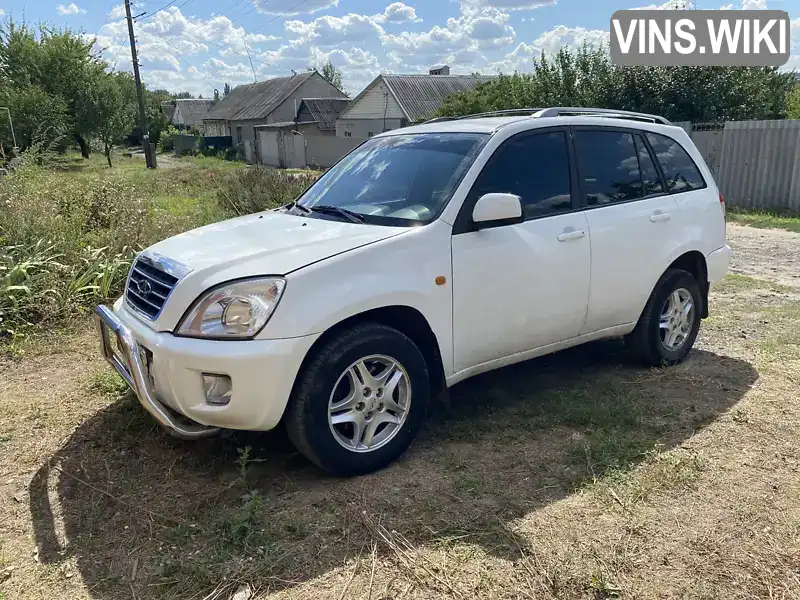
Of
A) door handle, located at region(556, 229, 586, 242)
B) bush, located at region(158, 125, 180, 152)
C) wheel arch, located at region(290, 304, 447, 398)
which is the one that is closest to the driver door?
door handle, located at region(556, 229, 586, 242)

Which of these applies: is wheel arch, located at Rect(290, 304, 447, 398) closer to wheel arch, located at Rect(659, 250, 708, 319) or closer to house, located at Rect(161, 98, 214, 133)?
wheel arch, located at Rect(659, 250, 708, 319)

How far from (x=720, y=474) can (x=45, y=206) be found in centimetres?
707

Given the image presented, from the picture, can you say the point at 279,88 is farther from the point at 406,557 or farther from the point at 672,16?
the point at 406,557

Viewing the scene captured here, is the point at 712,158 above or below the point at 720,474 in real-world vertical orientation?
above

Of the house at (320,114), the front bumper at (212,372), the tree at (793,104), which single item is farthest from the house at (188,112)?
the front bumper at (212,372)

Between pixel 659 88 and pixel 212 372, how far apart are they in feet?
55.5

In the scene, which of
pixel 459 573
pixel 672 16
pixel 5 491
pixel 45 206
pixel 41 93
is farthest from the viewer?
pixel 41 93

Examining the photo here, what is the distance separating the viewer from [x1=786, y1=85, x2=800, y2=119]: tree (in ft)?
61.6

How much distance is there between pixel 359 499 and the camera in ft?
10.6

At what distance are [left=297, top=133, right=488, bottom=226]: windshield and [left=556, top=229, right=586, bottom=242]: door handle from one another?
2.51 ft

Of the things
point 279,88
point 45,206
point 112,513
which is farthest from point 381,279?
point 279,88

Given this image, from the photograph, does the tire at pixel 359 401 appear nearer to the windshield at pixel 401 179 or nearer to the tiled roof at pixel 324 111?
the windshield at pixel 401 179

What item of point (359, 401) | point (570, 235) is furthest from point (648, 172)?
point (359, 401)

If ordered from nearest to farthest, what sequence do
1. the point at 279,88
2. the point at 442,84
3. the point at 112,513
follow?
the point at 112,513
the point at 442,84
the point at 279,88
